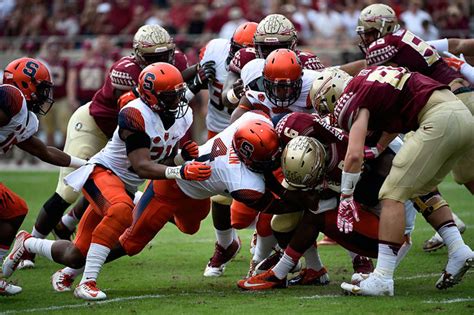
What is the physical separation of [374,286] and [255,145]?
1138 mm

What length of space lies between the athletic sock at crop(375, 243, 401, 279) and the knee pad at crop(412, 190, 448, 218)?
0.92 m

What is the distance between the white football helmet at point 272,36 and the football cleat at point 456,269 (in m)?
2.32

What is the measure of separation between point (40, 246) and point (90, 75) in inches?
357

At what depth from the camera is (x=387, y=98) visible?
19.4ft

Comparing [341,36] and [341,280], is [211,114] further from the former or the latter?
[341,36]

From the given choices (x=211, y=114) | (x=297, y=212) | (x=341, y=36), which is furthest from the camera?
(x=341, y=36)

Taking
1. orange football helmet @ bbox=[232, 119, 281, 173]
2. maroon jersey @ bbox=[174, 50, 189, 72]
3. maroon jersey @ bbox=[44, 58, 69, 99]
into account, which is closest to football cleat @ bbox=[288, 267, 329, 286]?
orange football helmet @ bbox=[232, 119, 281, 173]

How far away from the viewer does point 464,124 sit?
5.95m

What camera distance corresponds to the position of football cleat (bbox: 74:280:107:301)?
6152 mm

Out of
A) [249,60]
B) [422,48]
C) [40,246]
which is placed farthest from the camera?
[249,60]

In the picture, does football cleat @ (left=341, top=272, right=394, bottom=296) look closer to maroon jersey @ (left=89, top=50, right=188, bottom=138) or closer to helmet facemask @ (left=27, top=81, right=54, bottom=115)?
helmet facemask @ (left=27, top=81, right=54, bottom=115)

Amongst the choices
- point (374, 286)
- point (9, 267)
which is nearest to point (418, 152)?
point (374, 286)

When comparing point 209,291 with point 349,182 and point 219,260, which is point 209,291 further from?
point 349,182

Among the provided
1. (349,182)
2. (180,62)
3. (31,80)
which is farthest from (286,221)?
(180,62)
